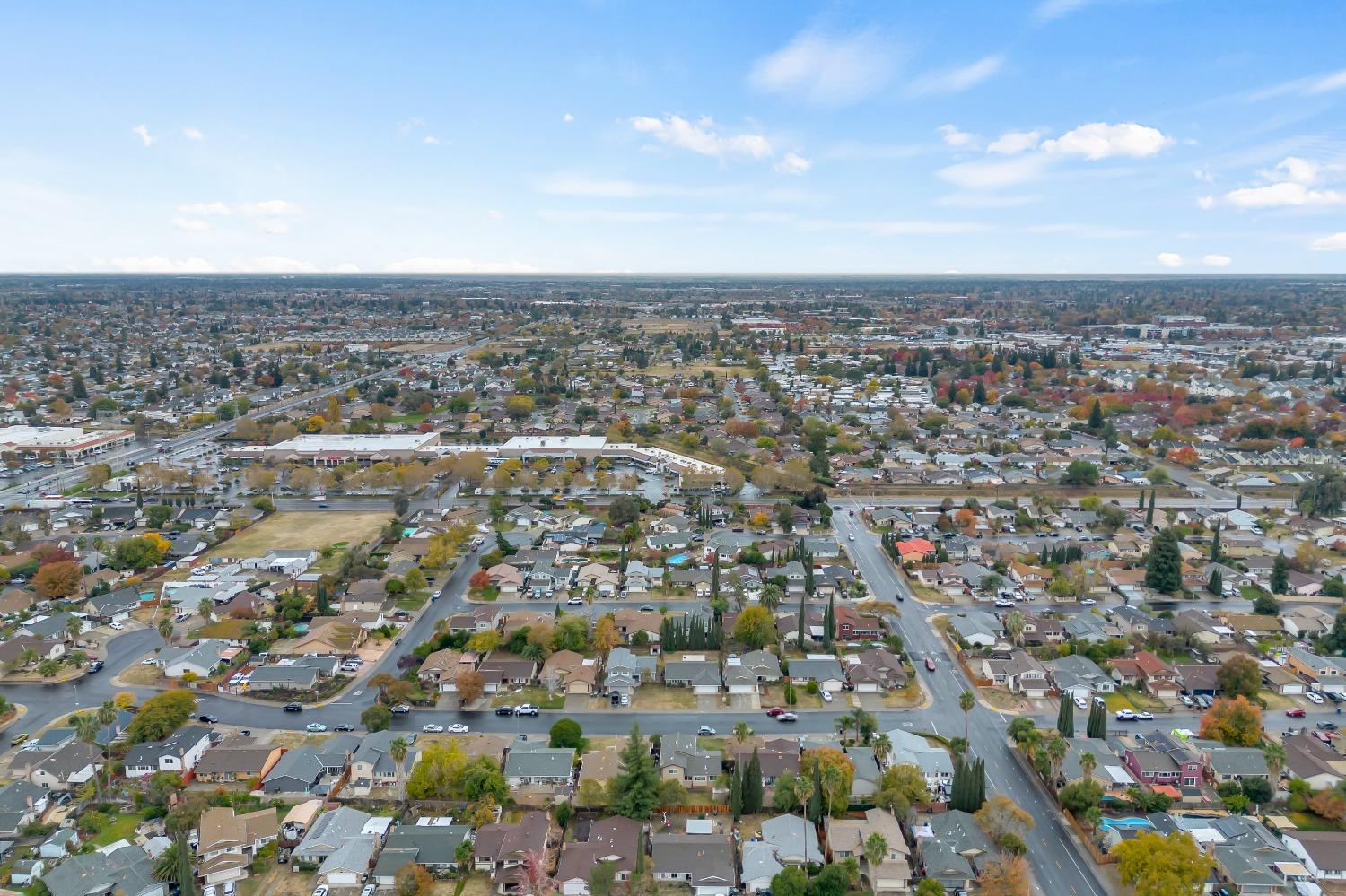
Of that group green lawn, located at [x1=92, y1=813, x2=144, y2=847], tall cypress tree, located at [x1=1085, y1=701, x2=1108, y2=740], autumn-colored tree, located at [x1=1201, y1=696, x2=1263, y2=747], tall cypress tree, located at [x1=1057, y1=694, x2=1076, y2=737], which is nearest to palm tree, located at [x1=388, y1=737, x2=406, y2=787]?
green lawn, located at [x1=92, y1=813, x2=144, y2=847]

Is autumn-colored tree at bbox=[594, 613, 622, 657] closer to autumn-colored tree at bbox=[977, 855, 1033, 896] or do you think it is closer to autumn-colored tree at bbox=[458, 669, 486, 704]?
autumn-colored tree at bbox=[458, 669, 486, 704]

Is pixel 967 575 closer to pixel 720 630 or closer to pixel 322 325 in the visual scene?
pixel 720 630

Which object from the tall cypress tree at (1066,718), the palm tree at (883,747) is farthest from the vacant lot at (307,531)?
the tall cypress tree at (1066,718)

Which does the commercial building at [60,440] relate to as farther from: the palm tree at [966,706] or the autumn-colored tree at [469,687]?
the palm tree at [966,706]

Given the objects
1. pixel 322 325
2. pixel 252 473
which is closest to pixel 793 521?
pixel 252 473

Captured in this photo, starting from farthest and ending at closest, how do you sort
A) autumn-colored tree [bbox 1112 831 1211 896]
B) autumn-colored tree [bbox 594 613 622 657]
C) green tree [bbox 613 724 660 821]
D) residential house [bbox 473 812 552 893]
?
autumn-colored tree [bbox 594 613 622 657] → green tree [bbox 613 724 660 821] → residential house [bbox 473 812 552 893] → autumn-colored tree [bbox 1112 831 1211 896]

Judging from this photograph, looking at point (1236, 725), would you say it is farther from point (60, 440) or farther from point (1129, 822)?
point (60, 440)
